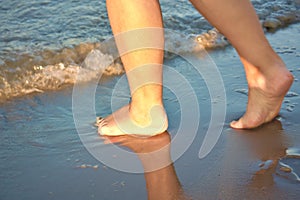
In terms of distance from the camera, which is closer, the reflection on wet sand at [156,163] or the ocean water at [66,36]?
the reflection on wet sand at [156,163]

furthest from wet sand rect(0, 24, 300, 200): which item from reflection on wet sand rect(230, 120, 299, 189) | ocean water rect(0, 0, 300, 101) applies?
ocean water rect(0, 0, 300, 101)

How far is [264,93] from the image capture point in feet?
6.66

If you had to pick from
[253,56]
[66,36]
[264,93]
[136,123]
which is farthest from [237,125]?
[66,36]

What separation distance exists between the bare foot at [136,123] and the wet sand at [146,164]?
41 mm

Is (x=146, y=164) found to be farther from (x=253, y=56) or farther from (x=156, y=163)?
(x=253, y=56)

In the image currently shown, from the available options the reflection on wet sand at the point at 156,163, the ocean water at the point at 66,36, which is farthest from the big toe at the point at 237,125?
the ocean water at the point at 66,36

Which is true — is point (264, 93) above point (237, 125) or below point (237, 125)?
above

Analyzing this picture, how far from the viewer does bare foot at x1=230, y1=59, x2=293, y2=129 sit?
1993mm

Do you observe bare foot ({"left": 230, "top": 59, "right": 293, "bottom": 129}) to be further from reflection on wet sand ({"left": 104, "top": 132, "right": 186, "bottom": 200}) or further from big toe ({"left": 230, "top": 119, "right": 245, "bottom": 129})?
reflection on wet sand ({"left": 104, "top": 132, "right": 186, "bottom": 200})

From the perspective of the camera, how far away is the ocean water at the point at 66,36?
2.77m

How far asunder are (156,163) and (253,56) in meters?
0.52

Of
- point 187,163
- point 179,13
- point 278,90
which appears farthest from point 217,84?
point 179,13

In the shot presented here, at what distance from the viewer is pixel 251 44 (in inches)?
76.2

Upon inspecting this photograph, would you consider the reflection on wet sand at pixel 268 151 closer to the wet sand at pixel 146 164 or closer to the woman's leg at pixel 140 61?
the wet sand at pixel 146 164
